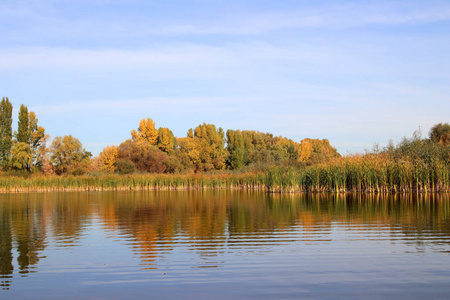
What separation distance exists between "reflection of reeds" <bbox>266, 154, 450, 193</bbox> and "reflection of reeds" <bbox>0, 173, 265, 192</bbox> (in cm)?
944

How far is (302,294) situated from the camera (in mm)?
5961

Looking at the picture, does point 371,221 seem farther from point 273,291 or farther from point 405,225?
point 273,291

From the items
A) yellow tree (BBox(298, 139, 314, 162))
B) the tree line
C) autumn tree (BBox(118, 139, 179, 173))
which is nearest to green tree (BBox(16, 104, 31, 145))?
the tree line

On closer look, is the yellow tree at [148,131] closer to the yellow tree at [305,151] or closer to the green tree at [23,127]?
the green tree at [23,127]

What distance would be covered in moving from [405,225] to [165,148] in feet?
207

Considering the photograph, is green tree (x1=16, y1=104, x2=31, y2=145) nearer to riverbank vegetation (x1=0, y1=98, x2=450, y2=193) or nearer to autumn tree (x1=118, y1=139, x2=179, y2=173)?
riverbank vegetation (x1=0, y1=98, x2=450, y2=193)

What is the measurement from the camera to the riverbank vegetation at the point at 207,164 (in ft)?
91.1

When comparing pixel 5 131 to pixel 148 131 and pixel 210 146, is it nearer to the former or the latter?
pixel 148 131

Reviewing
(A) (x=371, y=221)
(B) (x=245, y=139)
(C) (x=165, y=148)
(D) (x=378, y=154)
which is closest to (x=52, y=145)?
(C) (x=165, y=148)

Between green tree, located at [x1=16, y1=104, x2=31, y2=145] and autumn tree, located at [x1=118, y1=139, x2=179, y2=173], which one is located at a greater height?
green tree, located at [x1=16, y1=104, x2=31, y2=145]

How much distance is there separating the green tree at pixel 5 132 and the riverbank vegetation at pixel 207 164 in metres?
0.13

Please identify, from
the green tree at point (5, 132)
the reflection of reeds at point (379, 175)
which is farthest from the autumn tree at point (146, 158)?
the reflection of reeds at point (379, 175)

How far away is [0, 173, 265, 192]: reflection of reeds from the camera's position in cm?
4084

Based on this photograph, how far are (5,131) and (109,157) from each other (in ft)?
47.8
